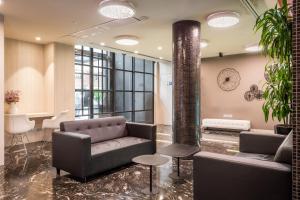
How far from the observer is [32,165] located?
4.00 meters

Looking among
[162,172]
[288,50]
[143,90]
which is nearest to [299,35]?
[288,50]

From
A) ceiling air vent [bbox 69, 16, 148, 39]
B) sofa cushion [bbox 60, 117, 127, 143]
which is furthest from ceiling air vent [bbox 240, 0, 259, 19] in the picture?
sofa cushion [bbox 60, 117, 127, 143]

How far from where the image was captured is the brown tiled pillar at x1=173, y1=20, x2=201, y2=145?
4.23 metres

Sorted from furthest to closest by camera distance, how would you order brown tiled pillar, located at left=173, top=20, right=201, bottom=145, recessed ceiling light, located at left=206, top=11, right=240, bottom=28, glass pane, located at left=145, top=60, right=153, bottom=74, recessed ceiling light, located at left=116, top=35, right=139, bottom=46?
glass pane, located at left=145, top=60, right=153, bottom=74 → recessed ceiling light, located at left=116, top=35, right=139, bottom=46 → brown tiled pillar, located at left=173, top=20, right=201, bottom=145 → recessed ceiling light, located at left=206, top=11, right=240, bottom=28

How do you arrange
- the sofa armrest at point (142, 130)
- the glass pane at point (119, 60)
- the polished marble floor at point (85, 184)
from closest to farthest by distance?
the polished marble floor at point (85, 184), the sofa armrest at point (142, 130), the glass pane at point (119, 60)

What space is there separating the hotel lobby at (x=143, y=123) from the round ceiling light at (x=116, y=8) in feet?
0.06

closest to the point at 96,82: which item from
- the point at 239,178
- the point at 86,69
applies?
the point at 86,69

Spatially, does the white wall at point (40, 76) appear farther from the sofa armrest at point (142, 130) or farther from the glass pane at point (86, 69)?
the sofa armrest at point (142, 130)

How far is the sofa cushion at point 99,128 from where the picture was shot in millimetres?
3806

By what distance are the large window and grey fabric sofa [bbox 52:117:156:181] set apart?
282 centimetres

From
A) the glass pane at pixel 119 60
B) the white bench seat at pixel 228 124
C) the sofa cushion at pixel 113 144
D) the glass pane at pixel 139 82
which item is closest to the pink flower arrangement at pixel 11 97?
the sofa cushion at pixel 113 144

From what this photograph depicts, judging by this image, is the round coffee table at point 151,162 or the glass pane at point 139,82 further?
the glass pane at point 139,82

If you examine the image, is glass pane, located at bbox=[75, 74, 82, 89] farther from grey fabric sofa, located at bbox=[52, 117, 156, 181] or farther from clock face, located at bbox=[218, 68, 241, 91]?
clock face, located at bbox=[218, 68, 241, 91]

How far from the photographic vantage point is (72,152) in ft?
10.7
